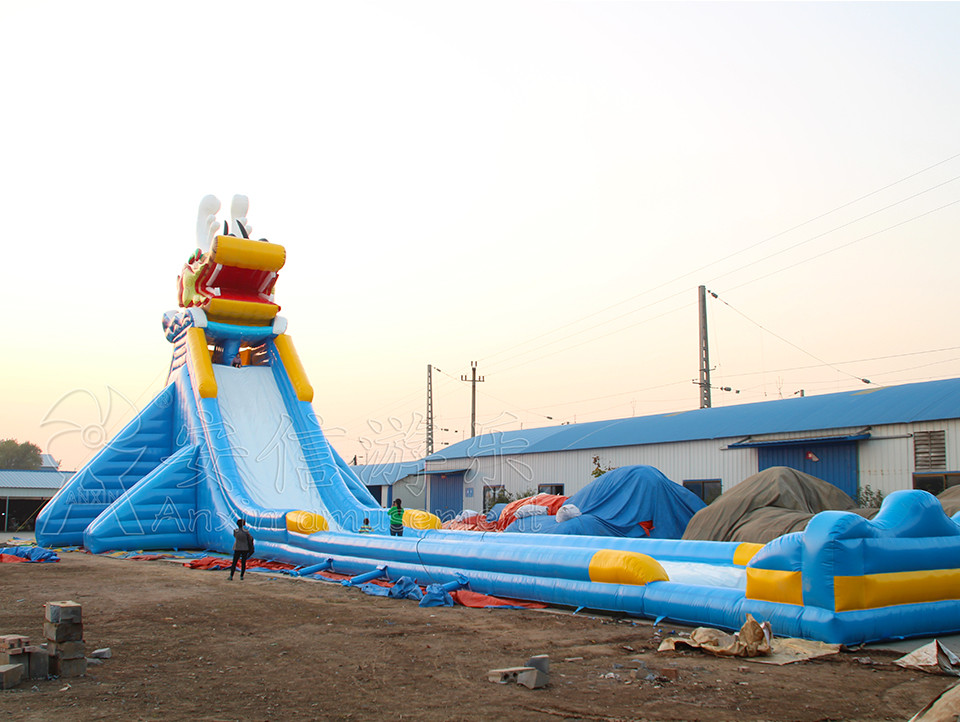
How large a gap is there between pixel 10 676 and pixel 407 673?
250 cm

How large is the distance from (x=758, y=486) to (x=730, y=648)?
737 cm

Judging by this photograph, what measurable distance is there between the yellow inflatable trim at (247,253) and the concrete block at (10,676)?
13.0 m

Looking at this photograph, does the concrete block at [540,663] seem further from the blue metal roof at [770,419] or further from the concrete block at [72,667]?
the blue metal roof at [770,419]

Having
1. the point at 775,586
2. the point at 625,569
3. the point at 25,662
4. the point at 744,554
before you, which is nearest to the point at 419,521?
the point at 744,554

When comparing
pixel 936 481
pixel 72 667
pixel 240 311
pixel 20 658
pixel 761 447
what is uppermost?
pixel 240 311

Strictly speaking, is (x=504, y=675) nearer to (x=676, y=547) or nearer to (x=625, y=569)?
(x=625, y=569)

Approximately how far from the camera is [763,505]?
42.1 feet

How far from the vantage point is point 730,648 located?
20.2ft

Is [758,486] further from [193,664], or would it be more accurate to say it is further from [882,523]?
[193,664]

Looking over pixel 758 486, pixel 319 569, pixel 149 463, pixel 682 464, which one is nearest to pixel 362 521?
pixel 319 569

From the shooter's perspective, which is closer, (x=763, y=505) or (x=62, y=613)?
(x=62, y=613)

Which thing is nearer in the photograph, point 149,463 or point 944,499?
point 944,499

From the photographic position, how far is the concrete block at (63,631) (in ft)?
17.7

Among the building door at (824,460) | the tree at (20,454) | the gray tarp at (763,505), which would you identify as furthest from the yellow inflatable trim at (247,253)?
the tree at (20,454)
